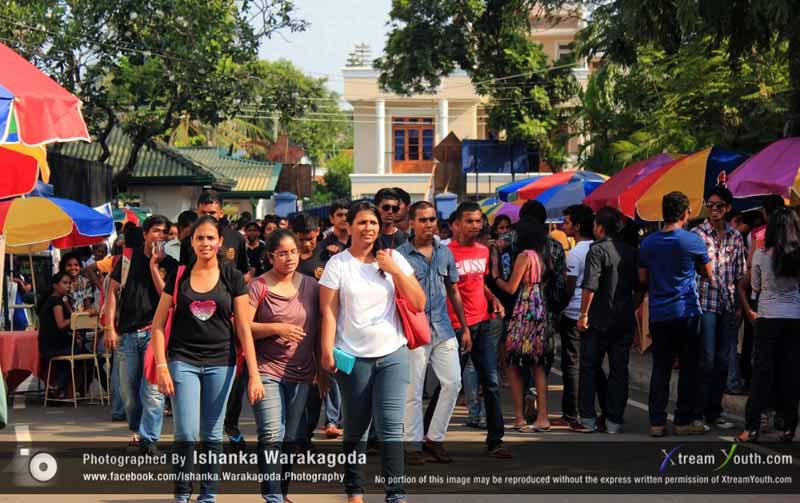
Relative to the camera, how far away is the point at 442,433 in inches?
374

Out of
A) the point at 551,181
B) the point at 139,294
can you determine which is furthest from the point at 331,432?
the point at 551,181

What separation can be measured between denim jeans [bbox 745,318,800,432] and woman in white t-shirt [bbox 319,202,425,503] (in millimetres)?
3718

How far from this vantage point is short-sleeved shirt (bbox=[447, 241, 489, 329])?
398 inches

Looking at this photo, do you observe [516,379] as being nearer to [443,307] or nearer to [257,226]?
[443,307]

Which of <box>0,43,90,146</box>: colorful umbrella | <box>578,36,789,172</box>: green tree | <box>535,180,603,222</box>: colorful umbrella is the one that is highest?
<box>578,36,789,172</box>: green tree

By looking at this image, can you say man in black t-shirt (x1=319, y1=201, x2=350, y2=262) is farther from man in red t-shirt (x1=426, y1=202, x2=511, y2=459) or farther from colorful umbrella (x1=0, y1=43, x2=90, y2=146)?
colorful umbrella (x1=0, y1=43, x2=90, y2=146)

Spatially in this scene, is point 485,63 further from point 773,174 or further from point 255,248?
point 773,174

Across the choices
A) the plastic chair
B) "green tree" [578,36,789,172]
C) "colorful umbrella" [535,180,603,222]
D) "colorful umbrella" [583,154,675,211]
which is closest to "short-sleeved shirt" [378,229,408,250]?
the plastic chair

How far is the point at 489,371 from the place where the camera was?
981 cm

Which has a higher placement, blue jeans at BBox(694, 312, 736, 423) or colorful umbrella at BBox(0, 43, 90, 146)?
colorful umbrella at BBox(0, 43, 90, 146)

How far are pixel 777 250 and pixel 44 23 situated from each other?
20801 mm

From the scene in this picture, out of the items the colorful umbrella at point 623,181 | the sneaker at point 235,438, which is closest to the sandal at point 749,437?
the sneaker at point 235,438

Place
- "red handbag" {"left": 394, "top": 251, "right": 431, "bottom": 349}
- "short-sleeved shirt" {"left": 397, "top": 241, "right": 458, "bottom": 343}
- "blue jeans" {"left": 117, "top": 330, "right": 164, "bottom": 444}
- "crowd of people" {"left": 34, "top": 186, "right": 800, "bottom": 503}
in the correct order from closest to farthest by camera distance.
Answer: "crowd of people" {"left": 34, "top": 186, "right": 800, "bottom": 503} < "red handbag" {"left": 394, "top": 251, "right": 431, "bottom": 349} < "short-sleeved shirt" {"left": 397, "top": 241, "right": 458, "bottom": 343} < "blue jeans" {"left": 117, "top": 330, "right": 164, "bottom": 444}

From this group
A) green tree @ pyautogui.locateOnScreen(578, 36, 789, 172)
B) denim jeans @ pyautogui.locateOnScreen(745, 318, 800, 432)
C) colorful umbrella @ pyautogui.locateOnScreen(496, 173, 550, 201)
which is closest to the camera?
denim jeans @ pyautogui.locateOnScreen(745, 318, 800, 432)
